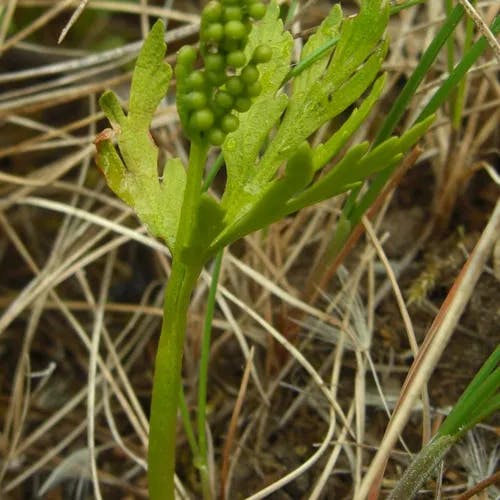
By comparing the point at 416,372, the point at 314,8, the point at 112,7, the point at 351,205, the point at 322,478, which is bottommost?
the point at 322,478

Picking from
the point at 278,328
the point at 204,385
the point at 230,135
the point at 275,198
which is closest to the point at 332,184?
the point at 275,198

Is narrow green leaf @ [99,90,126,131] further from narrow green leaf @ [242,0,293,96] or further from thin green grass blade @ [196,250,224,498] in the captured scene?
thin green grass blade @ [196,250,224,498]

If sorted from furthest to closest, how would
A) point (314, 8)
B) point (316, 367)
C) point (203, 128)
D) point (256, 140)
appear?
point (314, 8) < point (316, 367) < point (256, 140) < point (203, 128)

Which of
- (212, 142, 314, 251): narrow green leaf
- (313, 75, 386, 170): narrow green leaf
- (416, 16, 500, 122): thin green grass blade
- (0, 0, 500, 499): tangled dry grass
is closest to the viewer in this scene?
(212, 142, 314, 251): narrow green leaf

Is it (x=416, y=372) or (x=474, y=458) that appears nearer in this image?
(x=416, y=372)

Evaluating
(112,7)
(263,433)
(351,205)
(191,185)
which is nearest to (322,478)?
(263,433)

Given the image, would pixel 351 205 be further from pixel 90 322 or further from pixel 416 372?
pixel 90 322

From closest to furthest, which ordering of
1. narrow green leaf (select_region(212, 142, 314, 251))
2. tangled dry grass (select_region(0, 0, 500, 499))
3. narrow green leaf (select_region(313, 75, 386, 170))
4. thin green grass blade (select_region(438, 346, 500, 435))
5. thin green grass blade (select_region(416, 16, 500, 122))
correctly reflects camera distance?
narrow green leaf (select_region(212, 142, 314, 251))
narrow green leaf (select_region(313, 75, 386, 170))
thin green grass blade (select_region(438, 346, 500, 435))
thin green grass blade (select_region(416, 16, 500, 122))
tangled dry grass (select_region(0, 0, 500, 499))

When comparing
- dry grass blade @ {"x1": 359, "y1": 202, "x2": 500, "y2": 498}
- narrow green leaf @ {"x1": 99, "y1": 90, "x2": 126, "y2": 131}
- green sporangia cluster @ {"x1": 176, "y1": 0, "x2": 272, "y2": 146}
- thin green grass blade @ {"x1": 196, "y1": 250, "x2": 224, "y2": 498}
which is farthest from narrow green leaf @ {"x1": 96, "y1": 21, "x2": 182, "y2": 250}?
dry grass blade @ {"x1": 359, "y1": 202, "x2": 500, "y2": 498}
